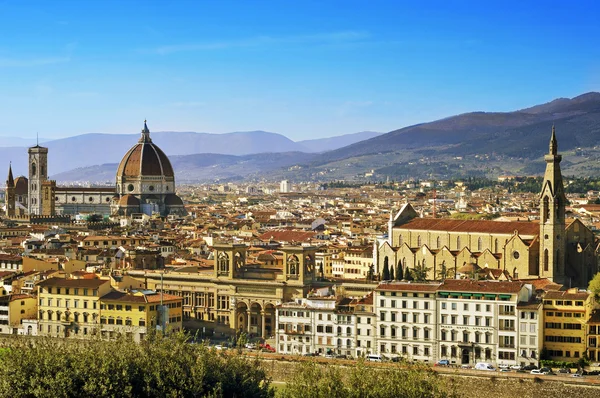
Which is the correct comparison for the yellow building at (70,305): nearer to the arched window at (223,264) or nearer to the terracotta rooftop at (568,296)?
the arched window at (223,264)

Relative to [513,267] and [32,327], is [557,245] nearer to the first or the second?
[513,267]

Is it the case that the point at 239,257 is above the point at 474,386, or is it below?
above

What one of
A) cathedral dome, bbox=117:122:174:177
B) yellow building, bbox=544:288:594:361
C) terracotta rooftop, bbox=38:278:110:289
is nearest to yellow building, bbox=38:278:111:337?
terracotta rooftop, bbox=38:278:110:289

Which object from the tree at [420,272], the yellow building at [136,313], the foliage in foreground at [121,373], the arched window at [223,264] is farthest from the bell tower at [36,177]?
the foliage in foreground at [121,373]

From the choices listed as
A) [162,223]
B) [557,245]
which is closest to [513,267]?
[557,245]

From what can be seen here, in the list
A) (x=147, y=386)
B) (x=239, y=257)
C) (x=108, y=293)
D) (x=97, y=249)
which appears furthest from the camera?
(x=97, y=249)

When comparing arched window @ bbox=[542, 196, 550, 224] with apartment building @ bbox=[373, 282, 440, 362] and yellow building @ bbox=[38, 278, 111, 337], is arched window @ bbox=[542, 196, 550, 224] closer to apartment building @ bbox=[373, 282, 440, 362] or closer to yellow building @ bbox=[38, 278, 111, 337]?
apartment building @ bbox=[373, 282, 440, 362]

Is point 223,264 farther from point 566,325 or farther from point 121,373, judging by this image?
point 121,373
